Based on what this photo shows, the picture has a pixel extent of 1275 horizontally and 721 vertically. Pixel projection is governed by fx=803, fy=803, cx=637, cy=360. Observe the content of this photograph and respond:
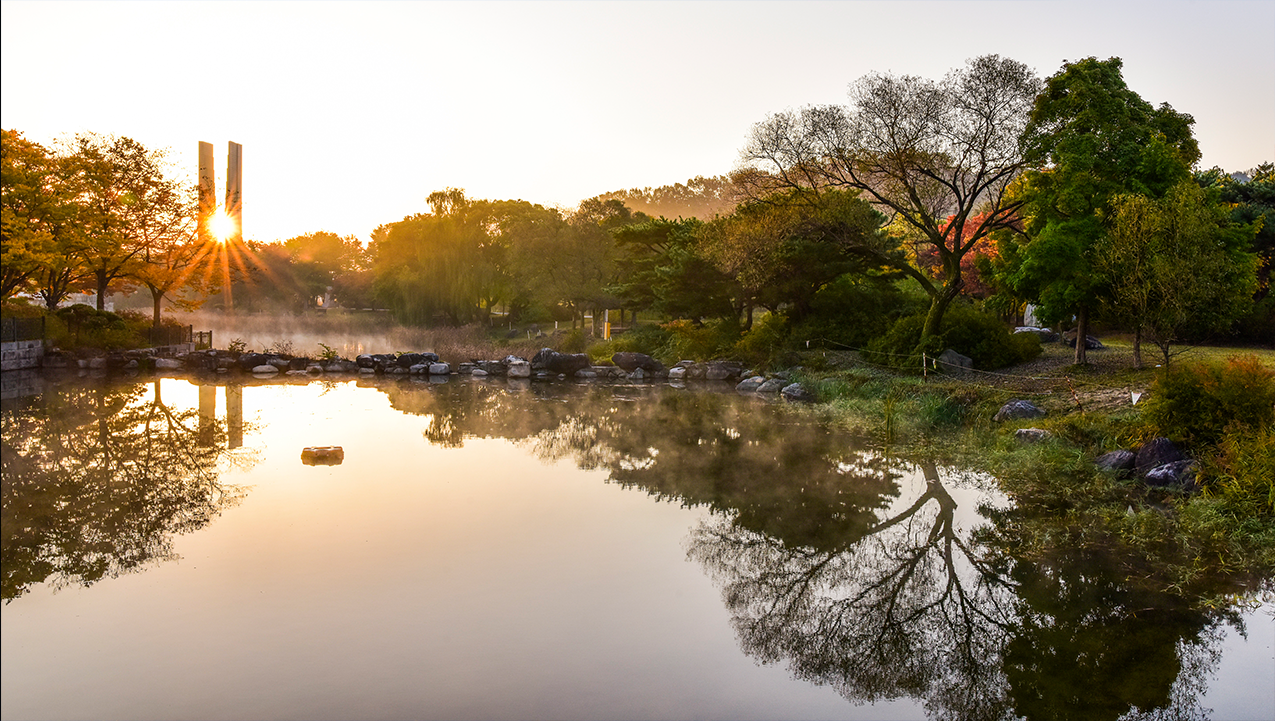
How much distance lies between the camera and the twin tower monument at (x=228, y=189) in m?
33.1

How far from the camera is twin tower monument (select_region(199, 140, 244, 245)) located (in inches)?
1304

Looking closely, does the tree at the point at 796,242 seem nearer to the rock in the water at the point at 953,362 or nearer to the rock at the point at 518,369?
the rock in the water at the point at 953,362

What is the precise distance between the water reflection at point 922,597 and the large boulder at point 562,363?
42.6ft

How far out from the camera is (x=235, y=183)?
120 feet

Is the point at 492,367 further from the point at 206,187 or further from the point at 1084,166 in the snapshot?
the point at 1084,166

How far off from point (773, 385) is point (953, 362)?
4778 mm

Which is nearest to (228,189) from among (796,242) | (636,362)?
(636,362)

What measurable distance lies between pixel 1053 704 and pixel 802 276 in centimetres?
2142

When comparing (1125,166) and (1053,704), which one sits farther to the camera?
(1125,166)

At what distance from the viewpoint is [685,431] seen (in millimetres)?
16562

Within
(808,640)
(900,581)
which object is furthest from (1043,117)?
(808,640)

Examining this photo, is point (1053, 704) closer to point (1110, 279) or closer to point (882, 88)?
point (1110, 279)

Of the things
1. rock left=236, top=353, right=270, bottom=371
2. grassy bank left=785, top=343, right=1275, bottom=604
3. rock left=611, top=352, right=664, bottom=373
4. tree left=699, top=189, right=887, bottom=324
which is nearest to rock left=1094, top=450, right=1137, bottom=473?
grassy bank left=785, top=343, right=1275, bottom=604

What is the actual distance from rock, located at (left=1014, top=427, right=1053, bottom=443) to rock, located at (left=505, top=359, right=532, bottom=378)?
16.6 meters
